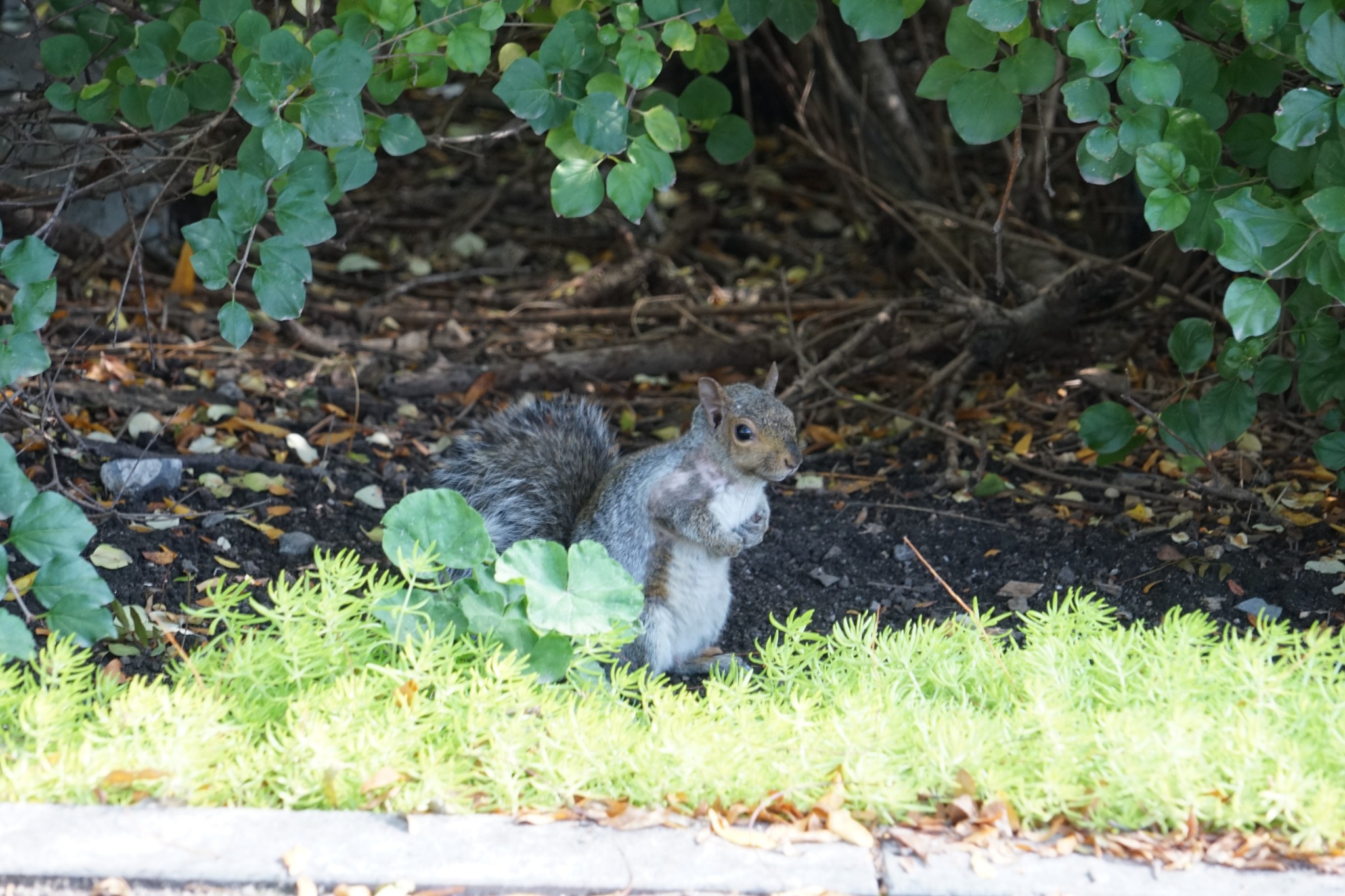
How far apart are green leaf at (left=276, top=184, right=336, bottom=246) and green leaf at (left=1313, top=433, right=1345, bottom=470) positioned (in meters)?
1.95

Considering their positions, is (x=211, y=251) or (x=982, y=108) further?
(x=982, y=108)

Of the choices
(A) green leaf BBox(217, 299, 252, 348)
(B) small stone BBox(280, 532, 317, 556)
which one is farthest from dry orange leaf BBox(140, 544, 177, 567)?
(A) green leaf BBox(217, 299, 252, 348)

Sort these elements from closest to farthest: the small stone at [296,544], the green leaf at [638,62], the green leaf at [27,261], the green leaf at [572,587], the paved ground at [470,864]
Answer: the paved ground at [470,864]
the green leaf at [27,261]
the green leaf at [572,587]
the green leaf at [638,62]
the small stone at [296,544]

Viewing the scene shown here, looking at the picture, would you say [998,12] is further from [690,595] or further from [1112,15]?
[690,595]

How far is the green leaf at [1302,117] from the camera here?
7.14ft

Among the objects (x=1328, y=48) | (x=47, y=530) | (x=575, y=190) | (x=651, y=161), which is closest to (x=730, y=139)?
(x=651, y=161)

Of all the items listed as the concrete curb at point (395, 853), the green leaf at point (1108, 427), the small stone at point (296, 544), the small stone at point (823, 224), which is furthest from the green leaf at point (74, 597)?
the small stone at point (823, 224)

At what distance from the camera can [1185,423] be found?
2.89 m

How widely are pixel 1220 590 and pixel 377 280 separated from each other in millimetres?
3281

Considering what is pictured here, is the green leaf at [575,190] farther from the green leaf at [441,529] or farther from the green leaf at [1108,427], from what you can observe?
the green leaf at [1108,427]

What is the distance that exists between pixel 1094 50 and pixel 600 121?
2.70ft

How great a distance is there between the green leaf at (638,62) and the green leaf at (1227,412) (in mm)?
1340

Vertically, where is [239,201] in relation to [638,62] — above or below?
below

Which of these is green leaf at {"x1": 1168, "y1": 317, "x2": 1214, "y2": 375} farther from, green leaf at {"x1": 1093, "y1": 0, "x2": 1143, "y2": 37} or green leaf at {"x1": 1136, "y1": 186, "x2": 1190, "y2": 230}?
green leaf at {"x1": 1093, "y1": 0, "x2": 1143, "y2": 37}
